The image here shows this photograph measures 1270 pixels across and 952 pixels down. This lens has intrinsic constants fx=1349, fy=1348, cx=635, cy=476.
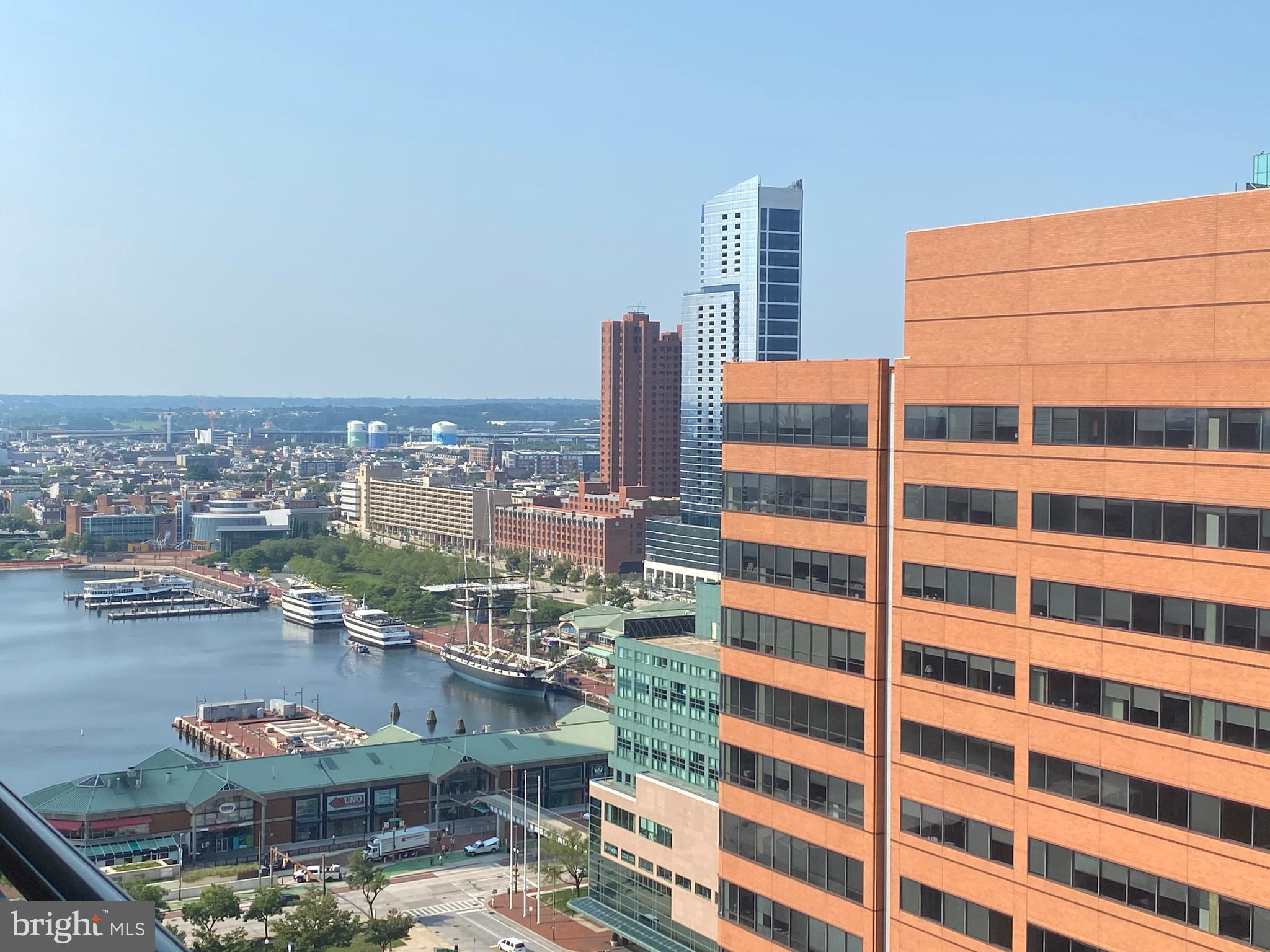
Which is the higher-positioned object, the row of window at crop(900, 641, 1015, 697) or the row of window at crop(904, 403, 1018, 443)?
the row of window at crop(904, 403, 1018, 443)

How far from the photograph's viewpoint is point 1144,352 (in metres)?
5.48

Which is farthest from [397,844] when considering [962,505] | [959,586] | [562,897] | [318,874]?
[962,505]

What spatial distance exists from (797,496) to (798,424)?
38 cm

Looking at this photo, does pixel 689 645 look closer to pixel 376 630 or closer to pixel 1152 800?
pixel 1152 800

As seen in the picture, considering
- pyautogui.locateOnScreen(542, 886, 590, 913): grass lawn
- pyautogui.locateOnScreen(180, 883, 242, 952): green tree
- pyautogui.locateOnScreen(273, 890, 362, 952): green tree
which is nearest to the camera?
pyautogui.locateOnScreen(273, 890, 362, 952): green tree

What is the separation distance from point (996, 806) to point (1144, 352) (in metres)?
2.08

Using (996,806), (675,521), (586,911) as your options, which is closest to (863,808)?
(996,806)

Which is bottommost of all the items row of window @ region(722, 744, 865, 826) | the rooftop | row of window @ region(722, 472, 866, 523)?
the rooftop

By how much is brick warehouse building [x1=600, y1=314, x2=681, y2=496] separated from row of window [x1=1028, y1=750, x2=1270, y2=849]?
52619mm

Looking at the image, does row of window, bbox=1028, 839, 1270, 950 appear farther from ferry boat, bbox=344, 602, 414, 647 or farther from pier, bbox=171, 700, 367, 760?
ferry boat, bbox=344, 602, 414, 647

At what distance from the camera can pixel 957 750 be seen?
243 inches

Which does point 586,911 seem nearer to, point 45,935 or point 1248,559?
point 1248,559

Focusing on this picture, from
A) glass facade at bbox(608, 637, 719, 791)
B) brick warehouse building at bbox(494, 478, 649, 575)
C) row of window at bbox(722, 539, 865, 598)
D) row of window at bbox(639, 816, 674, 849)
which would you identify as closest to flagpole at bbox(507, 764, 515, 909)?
glass facade at bbox(608, 637, 719, 791)

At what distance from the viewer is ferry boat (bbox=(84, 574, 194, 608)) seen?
47.1 meters
